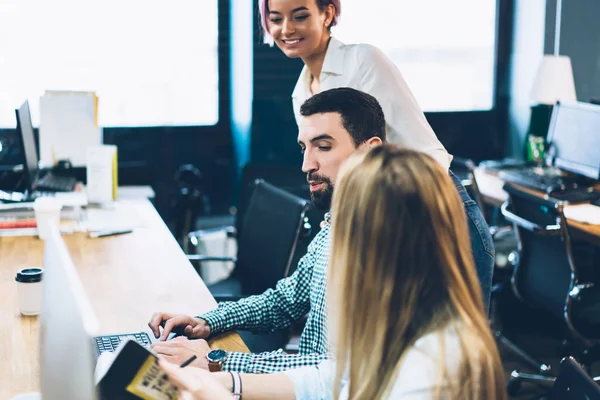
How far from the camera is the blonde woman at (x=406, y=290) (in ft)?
3.77

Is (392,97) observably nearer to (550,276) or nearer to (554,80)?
(550,276)

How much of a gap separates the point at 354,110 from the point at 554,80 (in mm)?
3319

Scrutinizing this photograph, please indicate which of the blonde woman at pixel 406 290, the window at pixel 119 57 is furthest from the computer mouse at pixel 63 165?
the blonde woman at pixel 406 290

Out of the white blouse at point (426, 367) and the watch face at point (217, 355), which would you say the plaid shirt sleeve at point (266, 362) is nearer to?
the watch face at point (217, 355)

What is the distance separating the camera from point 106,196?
351 cm

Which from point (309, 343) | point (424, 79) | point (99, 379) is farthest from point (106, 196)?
point (424, 79)

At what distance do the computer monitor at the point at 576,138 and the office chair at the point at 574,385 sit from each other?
2.80 m

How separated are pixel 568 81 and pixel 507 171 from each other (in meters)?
0.90

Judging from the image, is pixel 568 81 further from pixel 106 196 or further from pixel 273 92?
pixel 106 196

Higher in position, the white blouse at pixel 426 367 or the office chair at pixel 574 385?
the white blouse at pixel 426 367

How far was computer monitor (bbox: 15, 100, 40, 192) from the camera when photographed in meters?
3.30

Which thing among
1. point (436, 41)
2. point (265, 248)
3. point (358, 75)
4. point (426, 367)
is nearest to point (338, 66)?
point (358, 75)

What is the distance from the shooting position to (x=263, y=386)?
1.56 meters

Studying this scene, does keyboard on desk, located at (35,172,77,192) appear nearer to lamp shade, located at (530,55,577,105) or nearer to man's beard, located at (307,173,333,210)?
man's beard, located at (307,173,333,210)
